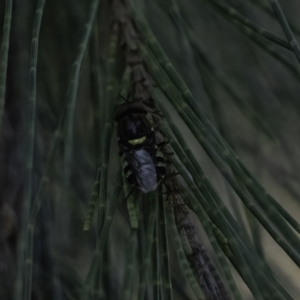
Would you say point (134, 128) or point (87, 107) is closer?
point (134, 128)

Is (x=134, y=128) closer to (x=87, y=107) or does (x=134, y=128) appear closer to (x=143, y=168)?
(x=143, y=168)

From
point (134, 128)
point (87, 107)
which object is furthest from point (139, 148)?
point (87, 107)

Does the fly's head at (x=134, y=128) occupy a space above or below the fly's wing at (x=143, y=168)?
above

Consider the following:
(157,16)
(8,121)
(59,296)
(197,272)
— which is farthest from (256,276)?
(157,16)

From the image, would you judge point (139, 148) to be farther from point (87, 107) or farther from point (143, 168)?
point (87, 107)

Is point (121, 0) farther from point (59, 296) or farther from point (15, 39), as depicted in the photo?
point (59, 296)
